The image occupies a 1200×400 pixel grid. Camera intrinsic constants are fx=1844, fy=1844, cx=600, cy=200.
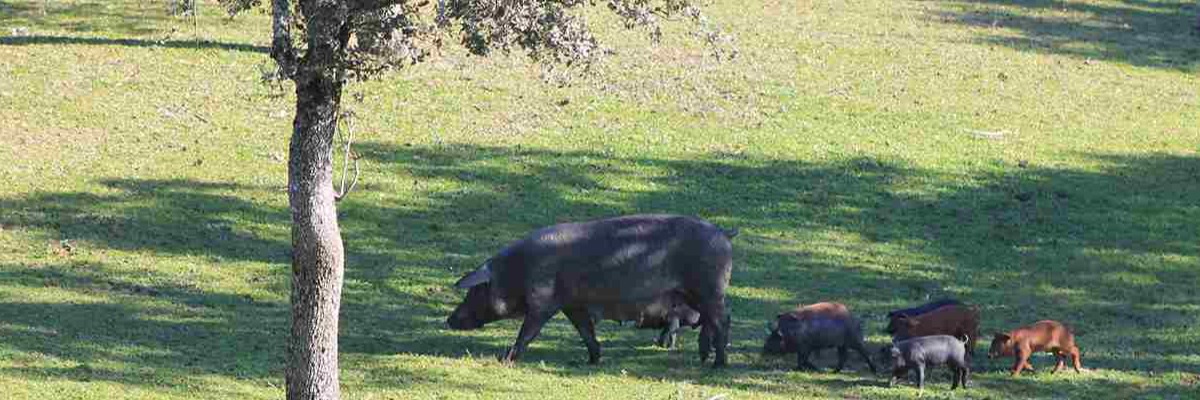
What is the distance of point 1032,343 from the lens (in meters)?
21.8

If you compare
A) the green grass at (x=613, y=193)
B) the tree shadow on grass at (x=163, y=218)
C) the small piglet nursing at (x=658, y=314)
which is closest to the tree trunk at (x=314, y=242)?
the green grass at (x=613, y=193)

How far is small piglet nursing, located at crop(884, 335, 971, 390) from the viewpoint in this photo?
68.9 ft

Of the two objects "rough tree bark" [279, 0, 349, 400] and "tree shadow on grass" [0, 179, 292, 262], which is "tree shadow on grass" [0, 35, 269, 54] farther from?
"rough tree bark" [279, 0, 349, 400]

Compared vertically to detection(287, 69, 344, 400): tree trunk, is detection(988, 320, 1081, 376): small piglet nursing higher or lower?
lower

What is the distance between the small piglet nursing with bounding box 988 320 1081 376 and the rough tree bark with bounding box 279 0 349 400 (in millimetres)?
8578

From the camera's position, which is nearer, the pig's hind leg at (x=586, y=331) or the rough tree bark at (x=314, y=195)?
the rough tree bark at (x=314, y=195)

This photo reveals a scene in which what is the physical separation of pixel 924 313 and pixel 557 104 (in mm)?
13890

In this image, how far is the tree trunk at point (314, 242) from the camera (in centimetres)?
1595

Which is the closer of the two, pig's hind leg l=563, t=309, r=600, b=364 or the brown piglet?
pig's hind leg l=563, t=309, r=600, b=364

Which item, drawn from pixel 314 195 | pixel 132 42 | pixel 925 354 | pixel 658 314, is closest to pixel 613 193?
pixel 658 314

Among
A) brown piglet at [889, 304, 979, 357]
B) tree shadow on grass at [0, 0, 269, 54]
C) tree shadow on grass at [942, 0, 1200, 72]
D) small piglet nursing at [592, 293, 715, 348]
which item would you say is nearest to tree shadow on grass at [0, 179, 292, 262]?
small piglet nursing at [592, 293, 715, 348]

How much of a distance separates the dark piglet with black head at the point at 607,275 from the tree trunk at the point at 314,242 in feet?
16.5

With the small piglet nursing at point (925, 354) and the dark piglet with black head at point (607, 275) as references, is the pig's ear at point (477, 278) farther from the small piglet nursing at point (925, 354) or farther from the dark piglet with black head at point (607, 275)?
the small piglet nursing at point (925, 354)

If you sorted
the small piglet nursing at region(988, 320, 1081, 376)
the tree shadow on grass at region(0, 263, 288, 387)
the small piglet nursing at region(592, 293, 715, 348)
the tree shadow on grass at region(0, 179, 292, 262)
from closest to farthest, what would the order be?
the tree shadow on grass at region(0, 263, 288, 387)
the small piglet nursing at region(988, 320, 1081, 376)
the small piglet nursing at region(592, 293, 715, 348)
the tree shadow on grass at region(0, 179, 292, 262)
